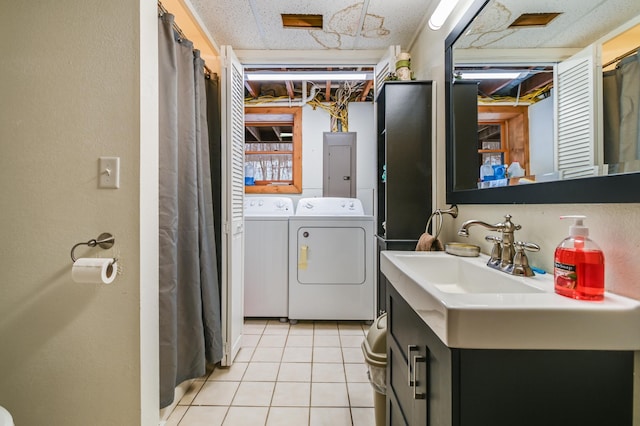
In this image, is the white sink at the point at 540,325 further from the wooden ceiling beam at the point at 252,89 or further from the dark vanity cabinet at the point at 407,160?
the wooden ceiling beam at the point at 252,89

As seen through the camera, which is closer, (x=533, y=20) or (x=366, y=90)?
(x=533, y=20)

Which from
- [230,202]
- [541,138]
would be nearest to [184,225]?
[230,202]

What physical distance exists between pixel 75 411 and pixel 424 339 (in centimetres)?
124

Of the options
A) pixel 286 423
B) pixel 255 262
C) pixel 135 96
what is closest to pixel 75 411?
pixel 286 423

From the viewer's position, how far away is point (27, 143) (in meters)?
1.00

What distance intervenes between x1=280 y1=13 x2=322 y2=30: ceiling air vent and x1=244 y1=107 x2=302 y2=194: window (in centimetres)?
134

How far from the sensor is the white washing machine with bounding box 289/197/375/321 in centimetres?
259

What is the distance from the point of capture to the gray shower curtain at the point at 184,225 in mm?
1299

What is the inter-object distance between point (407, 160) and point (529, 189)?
0.90 meters

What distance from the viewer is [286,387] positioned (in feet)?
5.59

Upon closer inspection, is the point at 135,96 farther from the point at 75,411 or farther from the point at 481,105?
the point at 481,105

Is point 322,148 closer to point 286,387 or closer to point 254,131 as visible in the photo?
point 254,131

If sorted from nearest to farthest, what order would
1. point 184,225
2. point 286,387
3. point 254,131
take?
point 184,225
point 286,387
point 254,131

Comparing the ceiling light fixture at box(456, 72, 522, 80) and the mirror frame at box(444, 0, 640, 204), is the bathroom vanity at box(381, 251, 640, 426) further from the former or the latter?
the ceiling light fixture at box(456, 72, 522, 80)
